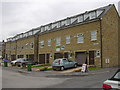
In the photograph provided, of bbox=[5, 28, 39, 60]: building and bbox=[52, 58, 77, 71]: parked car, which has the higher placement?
bbox=[5, 28, 39, 60]: building

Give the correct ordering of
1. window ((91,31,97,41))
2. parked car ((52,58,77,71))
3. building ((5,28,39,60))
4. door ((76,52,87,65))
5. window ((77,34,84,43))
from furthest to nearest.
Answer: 1. building ((5,28,39,60))
2. window ((77,34,84,43))
3. door ((76,52,87,65))
4. window ((91,31,97,41))
5. parked car ((52,58,77,71))

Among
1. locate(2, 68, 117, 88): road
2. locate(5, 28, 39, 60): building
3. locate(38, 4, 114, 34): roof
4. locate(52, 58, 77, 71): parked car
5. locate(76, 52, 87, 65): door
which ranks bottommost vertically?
locate(2, 68, 117, 88): road

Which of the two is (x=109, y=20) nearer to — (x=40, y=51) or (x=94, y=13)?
(x=94, y=13)

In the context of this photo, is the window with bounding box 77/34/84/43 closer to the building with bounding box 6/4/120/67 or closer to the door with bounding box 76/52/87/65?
the building with bounding box 6/4/120/67

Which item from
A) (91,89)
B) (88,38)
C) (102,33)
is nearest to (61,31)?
(88,38)

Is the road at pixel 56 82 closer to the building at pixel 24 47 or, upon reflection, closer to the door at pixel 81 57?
the door at pixel 81 57

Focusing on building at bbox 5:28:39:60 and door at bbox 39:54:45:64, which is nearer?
door at bbox 39:54:45:64

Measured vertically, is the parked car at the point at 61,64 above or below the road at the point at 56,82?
above

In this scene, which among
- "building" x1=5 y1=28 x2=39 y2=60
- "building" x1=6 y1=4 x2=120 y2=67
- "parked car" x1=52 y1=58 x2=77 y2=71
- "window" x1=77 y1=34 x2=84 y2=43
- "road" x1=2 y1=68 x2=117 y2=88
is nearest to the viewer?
"road" x1=2 y1=68 x2=117 y2=88

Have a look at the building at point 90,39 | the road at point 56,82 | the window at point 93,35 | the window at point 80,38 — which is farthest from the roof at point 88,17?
the road at point 56,82

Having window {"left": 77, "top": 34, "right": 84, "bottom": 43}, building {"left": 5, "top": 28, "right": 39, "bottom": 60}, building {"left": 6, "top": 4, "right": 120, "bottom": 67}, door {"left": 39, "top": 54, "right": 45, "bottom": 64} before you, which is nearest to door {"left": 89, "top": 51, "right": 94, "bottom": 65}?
building {"left": 6, "top": 4, "right": 120, "bottom": 67}

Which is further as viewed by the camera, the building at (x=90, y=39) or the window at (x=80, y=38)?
the window at (x=80, y=38)

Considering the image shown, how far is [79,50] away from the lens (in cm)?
2391

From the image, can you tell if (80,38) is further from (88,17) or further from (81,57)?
(88,17)
